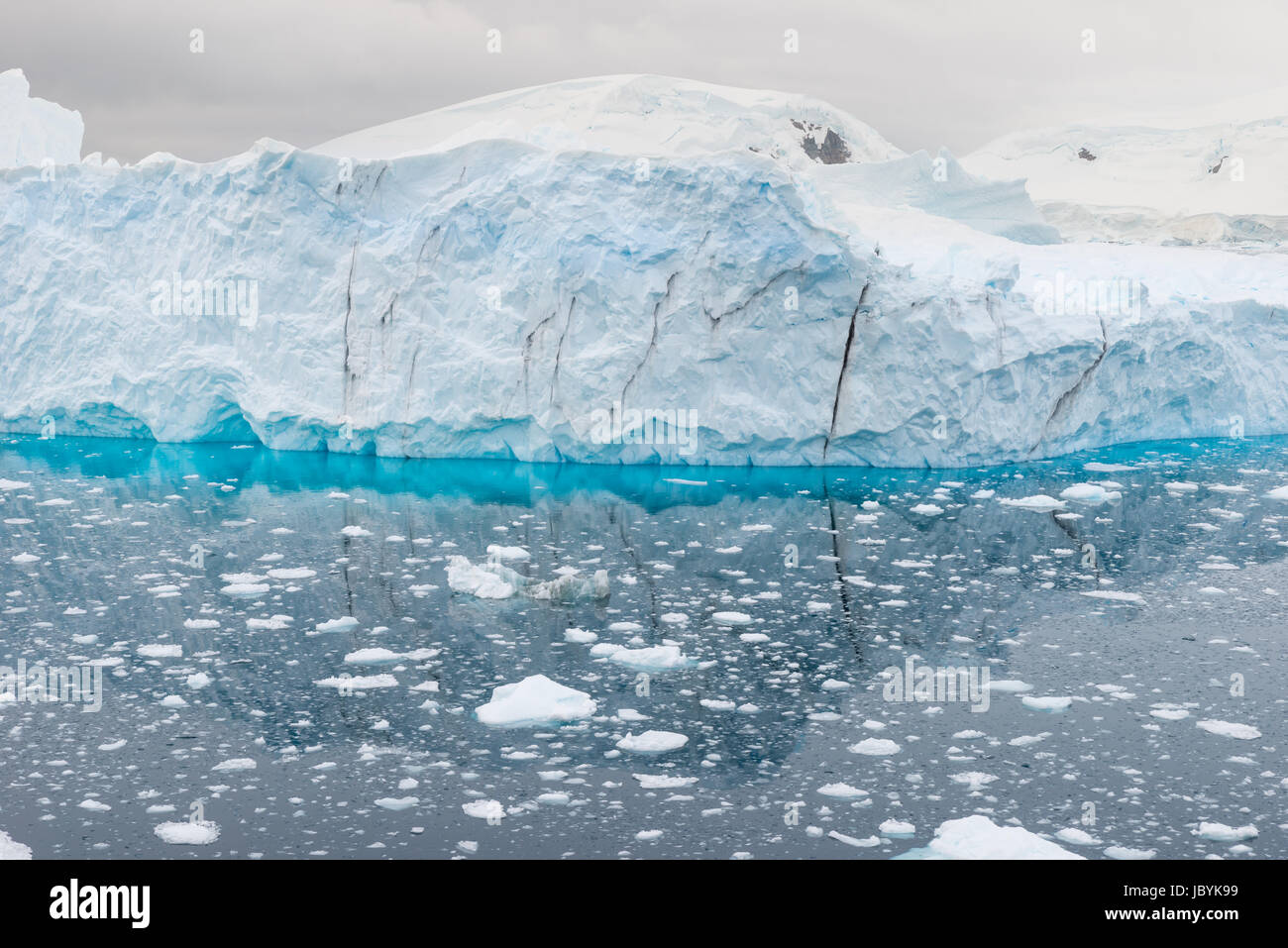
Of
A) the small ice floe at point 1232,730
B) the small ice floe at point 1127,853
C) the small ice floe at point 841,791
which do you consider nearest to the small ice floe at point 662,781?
the small ice floe at point 841,791

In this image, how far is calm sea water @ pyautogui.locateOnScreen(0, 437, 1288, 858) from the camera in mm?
4141

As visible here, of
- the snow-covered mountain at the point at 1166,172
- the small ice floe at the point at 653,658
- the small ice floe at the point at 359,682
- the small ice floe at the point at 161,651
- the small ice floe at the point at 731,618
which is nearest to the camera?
the small ice floe at the point at 359,682

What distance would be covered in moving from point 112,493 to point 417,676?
641 cm

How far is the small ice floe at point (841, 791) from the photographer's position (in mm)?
4324

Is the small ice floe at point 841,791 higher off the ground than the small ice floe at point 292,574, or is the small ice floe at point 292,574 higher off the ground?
the small ice floe at point 292,574

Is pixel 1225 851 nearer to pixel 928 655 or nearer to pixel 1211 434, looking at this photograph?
pixel 928 655

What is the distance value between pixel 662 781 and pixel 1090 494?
288 inches

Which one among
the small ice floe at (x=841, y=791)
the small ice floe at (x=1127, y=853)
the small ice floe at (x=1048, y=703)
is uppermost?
the small ice floe at (x=1048, y=703)

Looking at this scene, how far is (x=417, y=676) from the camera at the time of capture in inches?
222

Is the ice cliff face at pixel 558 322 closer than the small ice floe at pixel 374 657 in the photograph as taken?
No

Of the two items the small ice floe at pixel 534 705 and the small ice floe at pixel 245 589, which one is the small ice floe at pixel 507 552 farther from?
the small ice floe at pixel 534 705

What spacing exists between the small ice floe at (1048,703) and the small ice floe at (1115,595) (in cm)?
199

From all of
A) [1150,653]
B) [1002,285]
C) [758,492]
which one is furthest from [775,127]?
[1150,653]

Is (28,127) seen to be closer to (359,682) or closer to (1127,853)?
(359,682)
